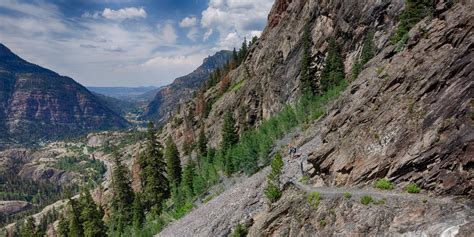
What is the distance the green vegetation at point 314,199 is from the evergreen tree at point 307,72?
216ft

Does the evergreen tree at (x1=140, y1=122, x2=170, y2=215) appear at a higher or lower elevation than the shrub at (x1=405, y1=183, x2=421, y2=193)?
lower

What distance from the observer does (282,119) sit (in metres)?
93.6

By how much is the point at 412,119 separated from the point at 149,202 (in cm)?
7308

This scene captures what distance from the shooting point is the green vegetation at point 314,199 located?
33.9 m

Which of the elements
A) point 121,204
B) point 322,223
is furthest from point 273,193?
point 121,204

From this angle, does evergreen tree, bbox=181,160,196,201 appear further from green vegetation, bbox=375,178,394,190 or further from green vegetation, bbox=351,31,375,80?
green vegetation, bbox=375,178,394,190

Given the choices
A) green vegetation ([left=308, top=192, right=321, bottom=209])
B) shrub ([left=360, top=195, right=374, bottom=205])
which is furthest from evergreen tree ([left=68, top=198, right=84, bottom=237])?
shrub ([left=360, top=195, right=374, bottom=205])

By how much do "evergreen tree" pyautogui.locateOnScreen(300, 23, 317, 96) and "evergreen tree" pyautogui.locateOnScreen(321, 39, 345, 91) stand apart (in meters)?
4.29

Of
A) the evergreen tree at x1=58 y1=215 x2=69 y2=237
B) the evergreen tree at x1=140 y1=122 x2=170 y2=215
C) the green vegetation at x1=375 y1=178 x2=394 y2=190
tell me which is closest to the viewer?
the green vegetation at x1=375 y1=178 x2=394 y2=190

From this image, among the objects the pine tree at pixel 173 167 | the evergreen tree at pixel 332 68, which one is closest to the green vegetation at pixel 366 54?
the evergreen tree at pixel 332 68

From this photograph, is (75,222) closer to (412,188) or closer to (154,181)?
(154,181)

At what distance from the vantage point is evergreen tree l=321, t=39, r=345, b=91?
92275mm

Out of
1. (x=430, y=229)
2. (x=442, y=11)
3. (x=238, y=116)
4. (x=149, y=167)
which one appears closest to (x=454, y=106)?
(x=430, y=229)

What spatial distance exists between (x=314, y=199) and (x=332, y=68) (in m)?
66.8
